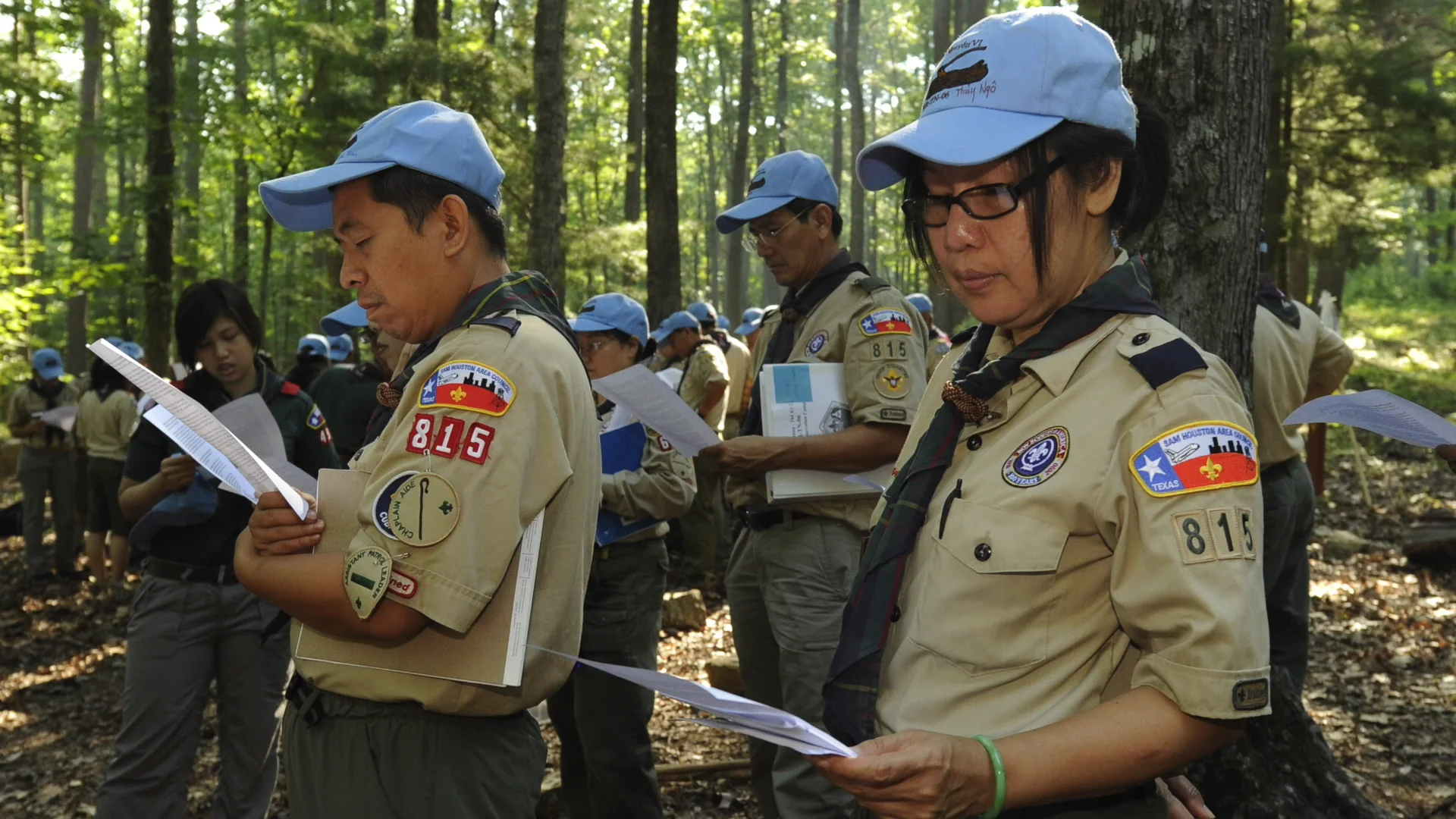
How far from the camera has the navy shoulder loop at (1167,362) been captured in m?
1.62

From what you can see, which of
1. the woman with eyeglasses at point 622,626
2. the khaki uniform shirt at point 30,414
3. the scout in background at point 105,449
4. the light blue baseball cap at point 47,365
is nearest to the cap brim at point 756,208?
the woman with eyeglasses at point 622,626

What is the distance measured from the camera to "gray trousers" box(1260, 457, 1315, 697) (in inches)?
213

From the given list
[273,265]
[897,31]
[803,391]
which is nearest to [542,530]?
[803,391]

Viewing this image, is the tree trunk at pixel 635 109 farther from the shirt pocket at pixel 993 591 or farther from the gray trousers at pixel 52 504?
the shirt pocket at pixel 993 591

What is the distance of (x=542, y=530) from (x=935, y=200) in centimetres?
105

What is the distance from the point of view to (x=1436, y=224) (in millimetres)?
20469

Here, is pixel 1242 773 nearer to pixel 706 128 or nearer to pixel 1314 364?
pixel 1314 364

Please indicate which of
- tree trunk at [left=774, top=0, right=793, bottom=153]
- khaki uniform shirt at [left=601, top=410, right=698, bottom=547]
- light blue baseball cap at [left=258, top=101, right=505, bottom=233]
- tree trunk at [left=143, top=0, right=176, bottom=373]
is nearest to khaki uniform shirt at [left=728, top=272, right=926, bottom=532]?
khaki uniform shirt at [left=601, top=410, right=698, bottom=547]

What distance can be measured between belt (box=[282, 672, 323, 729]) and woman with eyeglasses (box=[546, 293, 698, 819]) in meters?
1.53

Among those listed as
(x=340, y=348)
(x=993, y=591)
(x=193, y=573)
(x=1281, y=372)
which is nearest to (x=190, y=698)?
(x=193, y=573)

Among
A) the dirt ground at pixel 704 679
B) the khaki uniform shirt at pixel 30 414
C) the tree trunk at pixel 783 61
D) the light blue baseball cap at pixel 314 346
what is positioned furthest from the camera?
the tree trunk at pixel 783 61

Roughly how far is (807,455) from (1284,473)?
2.90 m

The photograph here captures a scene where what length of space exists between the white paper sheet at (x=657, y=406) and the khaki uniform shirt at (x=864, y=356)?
1.30 ft

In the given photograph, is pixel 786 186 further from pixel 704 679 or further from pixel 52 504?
pixel 52 504
